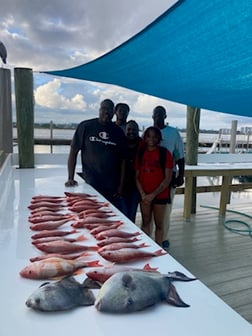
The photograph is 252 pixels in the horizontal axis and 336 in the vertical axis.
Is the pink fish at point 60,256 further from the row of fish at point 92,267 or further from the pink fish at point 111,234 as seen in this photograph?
the pink fish at point 111,234

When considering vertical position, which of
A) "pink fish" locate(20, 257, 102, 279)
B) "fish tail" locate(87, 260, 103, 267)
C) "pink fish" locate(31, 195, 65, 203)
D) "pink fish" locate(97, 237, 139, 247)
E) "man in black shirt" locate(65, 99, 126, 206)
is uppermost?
"man in black shirt" locate(65, 99, 126, 206)

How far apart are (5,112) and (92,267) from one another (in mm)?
3304

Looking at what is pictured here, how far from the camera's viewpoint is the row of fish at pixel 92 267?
760 millimetres

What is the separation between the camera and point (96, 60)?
8.23ft

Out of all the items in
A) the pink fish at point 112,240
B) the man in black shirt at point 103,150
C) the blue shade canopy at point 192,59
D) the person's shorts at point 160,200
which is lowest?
the person's shorts at point 160,200

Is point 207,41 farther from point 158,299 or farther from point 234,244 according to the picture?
point 234,244

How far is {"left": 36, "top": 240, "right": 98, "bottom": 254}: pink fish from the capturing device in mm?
1081

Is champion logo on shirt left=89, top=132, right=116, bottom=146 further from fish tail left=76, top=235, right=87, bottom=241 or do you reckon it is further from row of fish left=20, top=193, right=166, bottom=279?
fish tail left=76, top=235, right=87, bottom=241

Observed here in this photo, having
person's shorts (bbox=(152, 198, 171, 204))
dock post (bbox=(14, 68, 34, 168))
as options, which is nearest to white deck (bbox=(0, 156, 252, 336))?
person's shorts (bbox=(152, 198, 171, 204))

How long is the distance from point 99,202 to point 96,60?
132 cm

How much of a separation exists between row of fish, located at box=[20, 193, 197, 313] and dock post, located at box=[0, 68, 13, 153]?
2.57 metres

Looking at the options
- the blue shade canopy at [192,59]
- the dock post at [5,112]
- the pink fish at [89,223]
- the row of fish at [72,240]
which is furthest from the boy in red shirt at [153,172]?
the dock post at [5,112]

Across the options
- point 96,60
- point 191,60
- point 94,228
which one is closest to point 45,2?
point 96,60

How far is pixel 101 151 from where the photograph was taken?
2352mm
